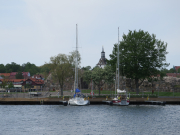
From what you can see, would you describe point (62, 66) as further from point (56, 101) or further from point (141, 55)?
point (141, 55)

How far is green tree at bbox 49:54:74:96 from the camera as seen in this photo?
298 feet

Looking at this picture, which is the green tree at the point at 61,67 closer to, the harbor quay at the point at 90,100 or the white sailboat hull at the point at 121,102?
the harbor quay at the point at 90,100

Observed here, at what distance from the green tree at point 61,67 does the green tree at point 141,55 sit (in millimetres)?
13462

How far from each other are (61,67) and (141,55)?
2475cm

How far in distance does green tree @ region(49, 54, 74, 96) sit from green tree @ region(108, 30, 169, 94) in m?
13.5

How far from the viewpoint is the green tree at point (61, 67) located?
9075 centimetres

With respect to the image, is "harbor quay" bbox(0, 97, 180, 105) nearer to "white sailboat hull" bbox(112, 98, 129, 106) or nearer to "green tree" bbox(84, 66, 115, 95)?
"white sailboat hull" bbox(112, 98, 129, 106)

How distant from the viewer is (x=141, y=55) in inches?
3558

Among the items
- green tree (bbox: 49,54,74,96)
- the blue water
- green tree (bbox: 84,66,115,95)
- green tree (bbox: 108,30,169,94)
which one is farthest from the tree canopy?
the blue water

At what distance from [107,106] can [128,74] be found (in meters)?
17.1

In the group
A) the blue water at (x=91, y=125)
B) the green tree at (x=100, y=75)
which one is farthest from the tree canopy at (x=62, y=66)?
the blue water at (x=91, y=125)

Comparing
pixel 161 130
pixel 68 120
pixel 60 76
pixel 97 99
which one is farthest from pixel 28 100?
pixel 161 130

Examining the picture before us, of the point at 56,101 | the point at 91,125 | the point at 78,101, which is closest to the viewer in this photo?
the point at 91,125

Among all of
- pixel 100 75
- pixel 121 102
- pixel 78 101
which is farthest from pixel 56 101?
pixel 121 102
